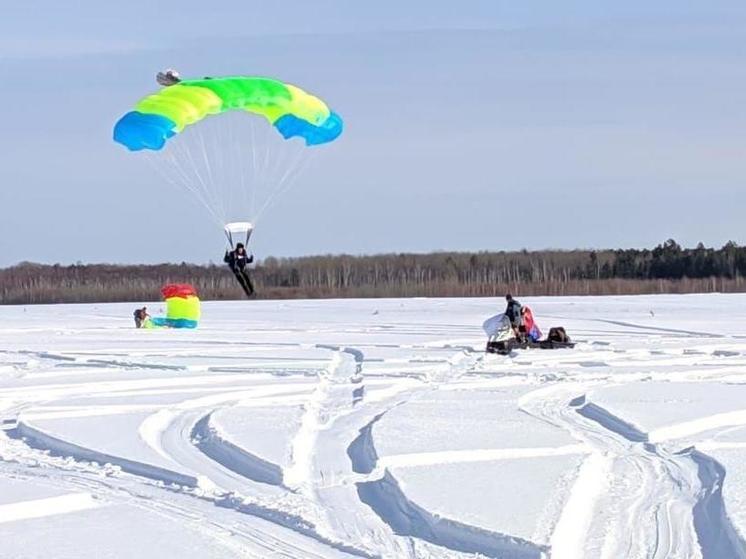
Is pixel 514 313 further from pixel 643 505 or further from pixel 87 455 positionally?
pixel 643 505

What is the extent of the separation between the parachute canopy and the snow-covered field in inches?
110

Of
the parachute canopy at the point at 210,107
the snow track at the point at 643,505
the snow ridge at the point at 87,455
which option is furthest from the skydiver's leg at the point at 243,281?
the snow track at the point at 643,505

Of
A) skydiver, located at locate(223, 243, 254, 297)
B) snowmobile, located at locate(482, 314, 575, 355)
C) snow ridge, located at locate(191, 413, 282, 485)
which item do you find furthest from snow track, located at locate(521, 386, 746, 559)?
skydiver, located at locate(223, 243, 254, 297)

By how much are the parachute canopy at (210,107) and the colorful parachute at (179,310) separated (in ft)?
23.1

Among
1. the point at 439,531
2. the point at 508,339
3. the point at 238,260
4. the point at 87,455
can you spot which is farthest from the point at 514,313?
the point at 439,531

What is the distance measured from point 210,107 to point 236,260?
10.1ft

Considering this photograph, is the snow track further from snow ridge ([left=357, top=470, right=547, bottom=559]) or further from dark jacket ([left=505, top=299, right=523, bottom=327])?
dark jacket ([left=505, top=299, right=523, bottom=327])

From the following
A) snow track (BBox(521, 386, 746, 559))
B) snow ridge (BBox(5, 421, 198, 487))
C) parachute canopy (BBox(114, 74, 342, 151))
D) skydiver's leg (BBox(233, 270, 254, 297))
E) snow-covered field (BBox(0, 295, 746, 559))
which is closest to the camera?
snow track (BBox(521, 386, 746, 559))

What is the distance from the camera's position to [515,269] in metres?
68.5

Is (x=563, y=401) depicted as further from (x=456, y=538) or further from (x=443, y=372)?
(x=456, y=538)

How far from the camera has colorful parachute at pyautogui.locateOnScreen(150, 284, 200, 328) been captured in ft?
77.6

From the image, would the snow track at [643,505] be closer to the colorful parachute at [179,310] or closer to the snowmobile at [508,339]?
the snowmobile at [508,339]

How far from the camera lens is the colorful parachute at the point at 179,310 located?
2364 cm

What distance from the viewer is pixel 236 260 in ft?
59.7
